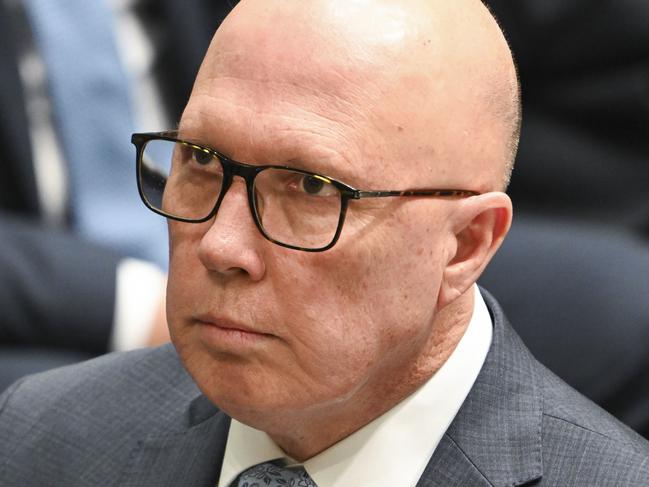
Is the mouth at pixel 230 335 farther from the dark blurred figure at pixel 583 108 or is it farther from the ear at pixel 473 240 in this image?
the dark blurred figure at pixel 583 108

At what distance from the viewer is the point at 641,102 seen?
1.84 m

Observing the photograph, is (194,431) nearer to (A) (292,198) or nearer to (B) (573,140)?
(A) (292,198)

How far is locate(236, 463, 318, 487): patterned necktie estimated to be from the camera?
3.66ft

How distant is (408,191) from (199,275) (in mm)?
185

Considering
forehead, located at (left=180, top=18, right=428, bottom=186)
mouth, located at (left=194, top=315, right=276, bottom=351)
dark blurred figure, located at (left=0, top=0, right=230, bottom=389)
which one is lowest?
dark blurred figure, located at (left=0, top=0, right=230, bottom=389)

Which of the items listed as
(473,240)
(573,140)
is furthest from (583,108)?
(473,240)

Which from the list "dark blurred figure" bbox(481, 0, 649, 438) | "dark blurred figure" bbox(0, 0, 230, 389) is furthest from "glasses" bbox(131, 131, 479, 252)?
"dark blurred figure" bbox(0, 0, 230, 389)

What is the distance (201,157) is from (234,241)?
0.10 metres

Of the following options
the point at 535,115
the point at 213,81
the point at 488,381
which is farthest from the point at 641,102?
the point at 213,81

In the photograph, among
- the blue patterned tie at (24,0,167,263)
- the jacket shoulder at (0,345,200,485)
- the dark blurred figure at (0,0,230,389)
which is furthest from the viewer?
the blue patterned tie at (24,0,167,263)

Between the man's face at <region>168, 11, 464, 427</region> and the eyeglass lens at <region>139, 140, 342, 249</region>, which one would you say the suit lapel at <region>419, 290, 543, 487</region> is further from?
the eyeglass lens at <region>139, 140, 342, 249</region>

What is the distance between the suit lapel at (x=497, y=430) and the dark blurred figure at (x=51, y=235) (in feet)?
2.49

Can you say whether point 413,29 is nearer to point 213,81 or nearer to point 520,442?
point 213,81

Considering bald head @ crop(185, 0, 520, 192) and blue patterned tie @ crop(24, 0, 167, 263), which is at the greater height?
bald head @ crop(185, 0, 520, 192)
